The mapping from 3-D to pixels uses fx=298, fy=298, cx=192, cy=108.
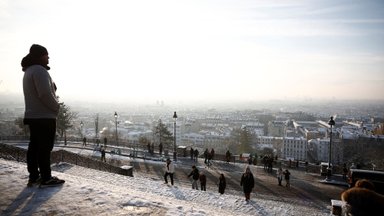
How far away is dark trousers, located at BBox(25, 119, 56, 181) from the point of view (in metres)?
4.44

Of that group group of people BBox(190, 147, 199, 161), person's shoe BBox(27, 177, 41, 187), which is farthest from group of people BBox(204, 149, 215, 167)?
person's shoe BBox(27, 177, 41, 187)

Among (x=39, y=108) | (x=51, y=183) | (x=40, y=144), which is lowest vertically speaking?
(x=51, y=183)

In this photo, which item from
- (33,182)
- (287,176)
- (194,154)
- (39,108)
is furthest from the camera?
(194,154)

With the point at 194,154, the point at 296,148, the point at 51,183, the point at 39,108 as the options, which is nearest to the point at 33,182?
the point at 51,183

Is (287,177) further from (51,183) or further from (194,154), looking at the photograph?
(51,183)

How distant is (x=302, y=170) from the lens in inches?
854

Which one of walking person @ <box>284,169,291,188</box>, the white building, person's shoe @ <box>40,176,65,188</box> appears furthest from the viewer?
the white building

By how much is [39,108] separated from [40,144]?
1.80 ft

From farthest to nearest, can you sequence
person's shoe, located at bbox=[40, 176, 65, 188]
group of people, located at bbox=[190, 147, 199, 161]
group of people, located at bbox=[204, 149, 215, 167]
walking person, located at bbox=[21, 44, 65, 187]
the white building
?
the white building < group of people, located at bbox=[190, 147, 199, 161] < group of people, located at bbox=[204, 149, 215, 167] < person's shoe, located at bbox=[40, 176, 65, 188] < walking person, located at bbox=[21, 44, 65, 187]

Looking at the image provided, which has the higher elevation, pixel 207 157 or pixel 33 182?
pixel 33 182

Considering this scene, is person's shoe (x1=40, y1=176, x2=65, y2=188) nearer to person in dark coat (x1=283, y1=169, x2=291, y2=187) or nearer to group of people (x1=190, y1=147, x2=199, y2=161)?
person in dark coat (x1=283, y1=169, x2=291, y2=187)

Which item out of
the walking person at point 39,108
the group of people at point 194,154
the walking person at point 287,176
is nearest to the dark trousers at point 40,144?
the walking person at point 39,108

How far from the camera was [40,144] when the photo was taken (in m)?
4.49

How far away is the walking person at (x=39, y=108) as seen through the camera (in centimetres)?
438
